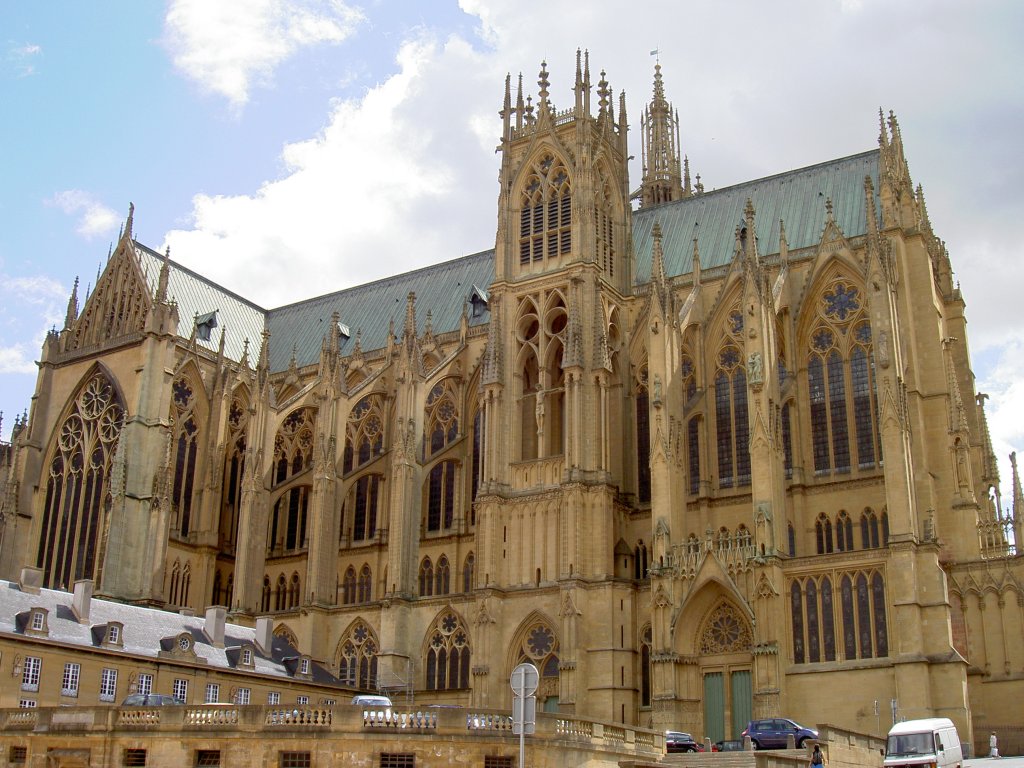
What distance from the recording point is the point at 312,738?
31.0 m

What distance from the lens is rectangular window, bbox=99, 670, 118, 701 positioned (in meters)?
44.1

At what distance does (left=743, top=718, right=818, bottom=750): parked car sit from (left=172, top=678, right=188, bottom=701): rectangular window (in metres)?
21.8

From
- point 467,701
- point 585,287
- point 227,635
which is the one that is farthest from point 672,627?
point 227,635

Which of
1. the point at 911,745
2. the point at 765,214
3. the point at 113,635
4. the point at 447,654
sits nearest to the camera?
the point at 911,745

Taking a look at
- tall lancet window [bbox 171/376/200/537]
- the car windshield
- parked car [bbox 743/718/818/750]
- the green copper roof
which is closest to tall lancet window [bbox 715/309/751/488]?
the green copper roof

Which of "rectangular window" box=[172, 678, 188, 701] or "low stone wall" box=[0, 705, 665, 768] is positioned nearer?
"low stone wall" box=[0, 705, 665, 768]

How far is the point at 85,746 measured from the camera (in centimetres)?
3316

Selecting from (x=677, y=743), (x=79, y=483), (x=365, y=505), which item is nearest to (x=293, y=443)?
(x=365, y=505)

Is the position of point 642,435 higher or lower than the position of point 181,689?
higher

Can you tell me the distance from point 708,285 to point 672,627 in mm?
17228

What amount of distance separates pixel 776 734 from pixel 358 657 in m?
24.3

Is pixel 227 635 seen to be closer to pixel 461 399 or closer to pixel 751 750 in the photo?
pixel 461 399

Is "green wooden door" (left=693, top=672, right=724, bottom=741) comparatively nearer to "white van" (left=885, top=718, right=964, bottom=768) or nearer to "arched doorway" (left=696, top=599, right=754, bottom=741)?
"arched doorway" (left=696, top=599, right=754, bottom=741)

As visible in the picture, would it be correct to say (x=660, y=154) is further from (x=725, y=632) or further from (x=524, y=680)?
(x=524, y=680)
